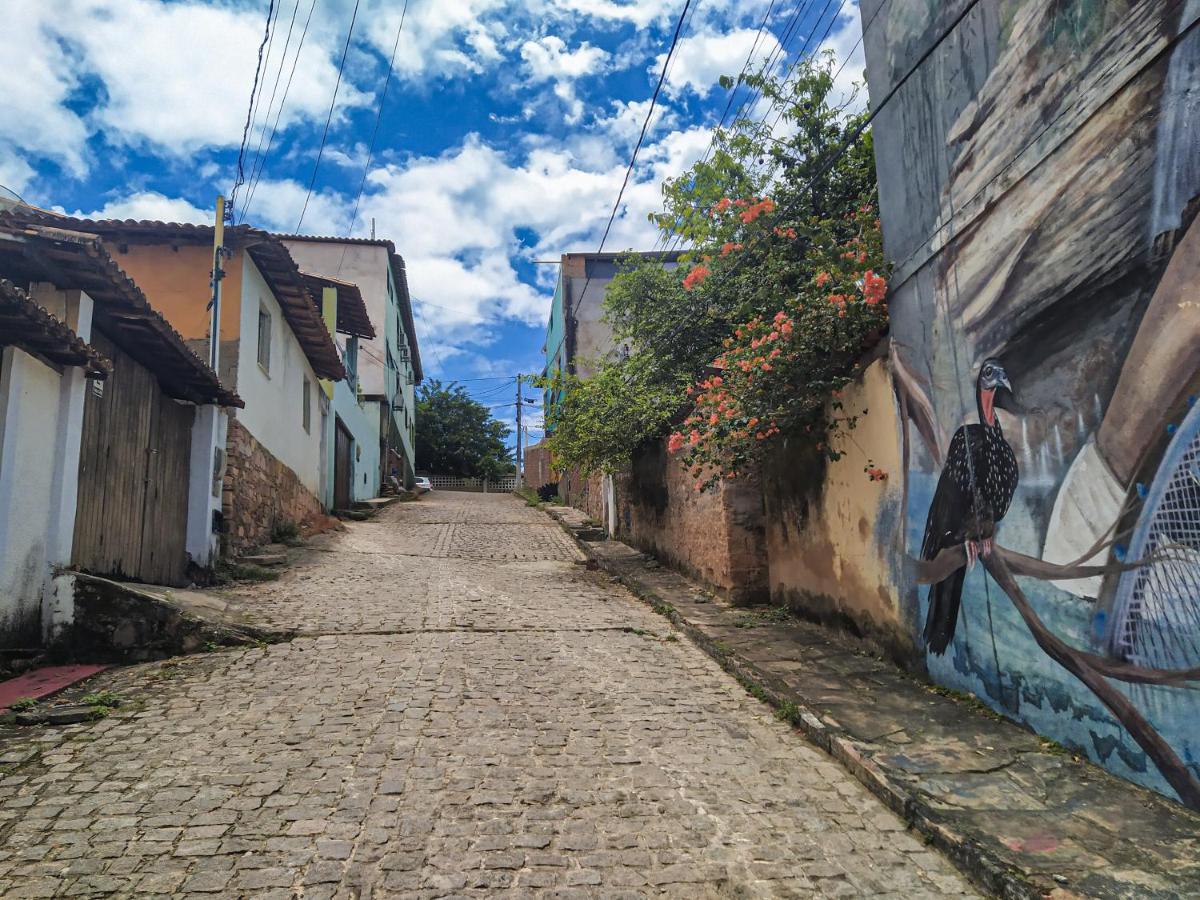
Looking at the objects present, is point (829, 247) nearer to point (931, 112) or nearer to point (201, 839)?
point (931, 112)

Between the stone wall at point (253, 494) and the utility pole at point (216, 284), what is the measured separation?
3.28 feet

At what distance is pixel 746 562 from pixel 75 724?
21.3 ft

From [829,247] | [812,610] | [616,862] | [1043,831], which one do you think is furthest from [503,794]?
[829,247]

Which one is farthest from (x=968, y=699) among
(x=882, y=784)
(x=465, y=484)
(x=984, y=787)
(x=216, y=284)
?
(x=465, y=484)

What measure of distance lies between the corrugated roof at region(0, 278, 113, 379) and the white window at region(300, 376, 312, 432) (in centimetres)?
931

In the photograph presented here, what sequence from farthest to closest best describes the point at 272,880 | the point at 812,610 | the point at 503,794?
the point at 812,610
the point at 503,794
the point at 272,880

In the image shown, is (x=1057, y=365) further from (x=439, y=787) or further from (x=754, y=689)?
(x=439, y=787)

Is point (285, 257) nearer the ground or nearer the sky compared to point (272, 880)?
nearer the sky

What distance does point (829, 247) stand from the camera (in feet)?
26.1

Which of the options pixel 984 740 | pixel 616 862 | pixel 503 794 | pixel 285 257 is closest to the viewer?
pixel 616 862

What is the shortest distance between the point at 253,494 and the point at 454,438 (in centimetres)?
2998

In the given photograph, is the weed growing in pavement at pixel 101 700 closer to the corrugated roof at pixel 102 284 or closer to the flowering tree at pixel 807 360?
the corrugated roof at pixel 102 284

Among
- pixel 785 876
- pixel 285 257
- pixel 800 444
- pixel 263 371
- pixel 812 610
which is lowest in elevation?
pixel 785 876

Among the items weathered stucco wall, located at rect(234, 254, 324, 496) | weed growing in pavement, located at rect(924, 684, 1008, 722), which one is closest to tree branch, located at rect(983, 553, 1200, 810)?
weed growing in pavement, located at rect(924, 684, 1008, 722)
